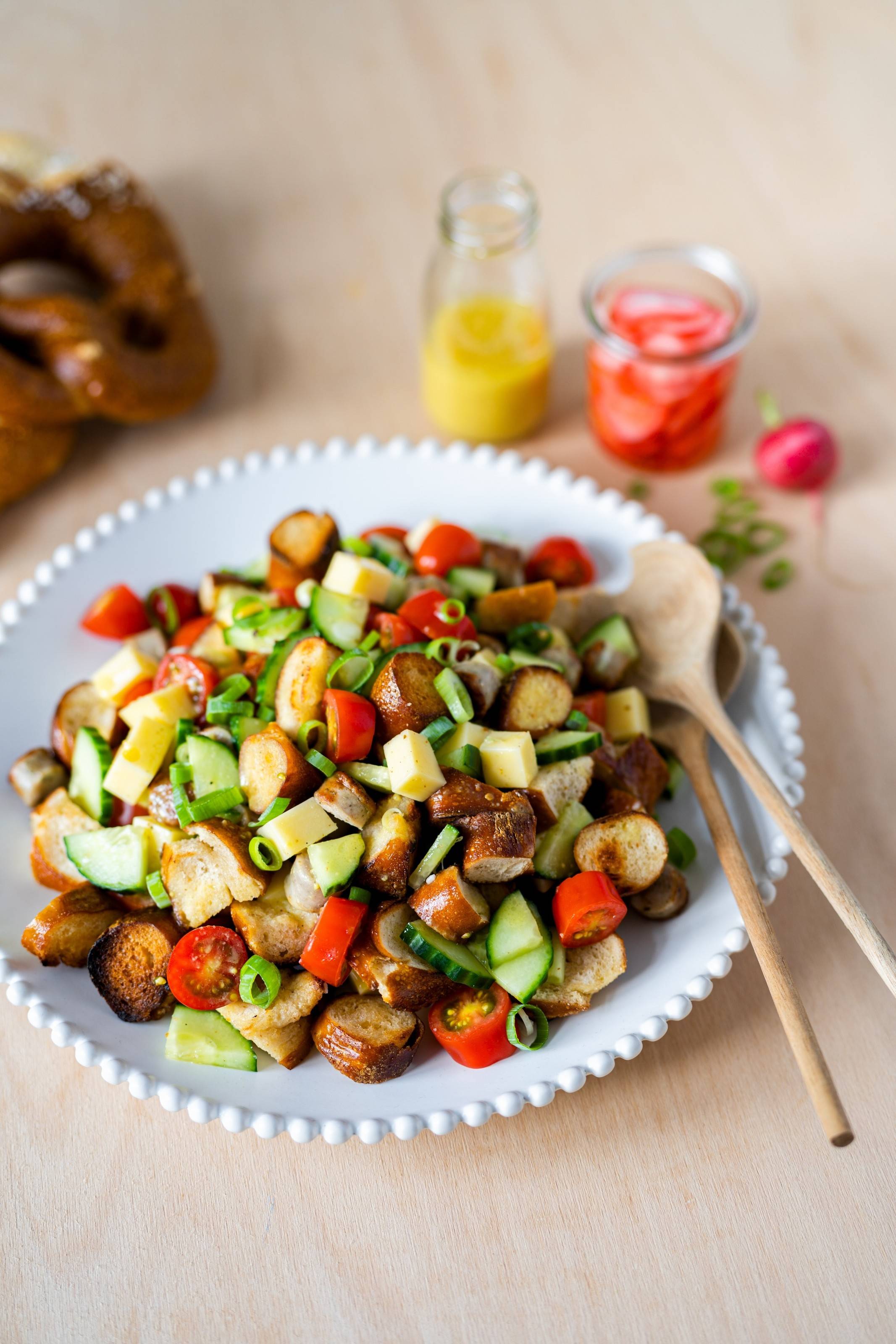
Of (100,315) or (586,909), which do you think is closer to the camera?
(586,909)

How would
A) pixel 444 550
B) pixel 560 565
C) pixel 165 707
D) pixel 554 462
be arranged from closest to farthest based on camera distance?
pixel 165 707, pixel 444 550, pixel 560 565, pixel 554 462

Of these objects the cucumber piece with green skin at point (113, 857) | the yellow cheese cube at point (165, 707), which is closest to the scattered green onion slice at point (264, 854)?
the cucumber piece with green skin at point (113, 857)

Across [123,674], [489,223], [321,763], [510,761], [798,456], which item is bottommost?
[798,456]

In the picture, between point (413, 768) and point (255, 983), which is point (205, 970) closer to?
point (255, 983)

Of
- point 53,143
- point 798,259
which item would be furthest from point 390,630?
point 53,143

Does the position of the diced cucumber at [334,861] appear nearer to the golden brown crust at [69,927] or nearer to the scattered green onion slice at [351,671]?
the scattered green onion slice at [351,671]

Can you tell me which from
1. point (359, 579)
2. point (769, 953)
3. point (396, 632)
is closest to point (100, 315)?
point (359, 579)

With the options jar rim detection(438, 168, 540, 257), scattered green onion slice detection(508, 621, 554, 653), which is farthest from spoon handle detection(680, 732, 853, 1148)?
jar rim detection(438, 168, 540, 257)
